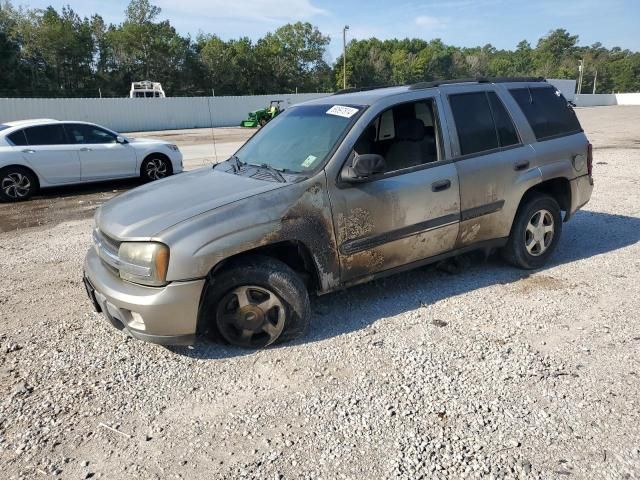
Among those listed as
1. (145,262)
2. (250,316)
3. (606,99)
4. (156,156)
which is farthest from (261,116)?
(606,99)

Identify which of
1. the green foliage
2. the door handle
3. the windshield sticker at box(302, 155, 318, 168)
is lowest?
the door handle

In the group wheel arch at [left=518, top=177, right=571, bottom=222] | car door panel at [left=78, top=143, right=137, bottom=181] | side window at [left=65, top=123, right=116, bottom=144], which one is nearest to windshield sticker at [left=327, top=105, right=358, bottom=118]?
wheel arch at [left=518, top=177, right=571, bottom=222]

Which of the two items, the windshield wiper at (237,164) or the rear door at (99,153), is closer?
the windshield wiper at (237,164)

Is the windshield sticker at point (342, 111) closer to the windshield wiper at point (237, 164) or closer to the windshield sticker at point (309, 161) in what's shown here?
the windshield sticker at point (309, 161)

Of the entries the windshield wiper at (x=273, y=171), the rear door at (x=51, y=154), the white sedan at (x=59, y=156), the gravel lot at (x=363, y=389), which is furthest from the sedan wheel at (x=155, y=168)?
the windshield wiper at (x=273, y=171)

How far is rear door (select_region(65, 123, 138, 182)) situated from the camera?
990cm

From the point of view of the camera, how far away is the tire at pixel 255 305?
3359 mm

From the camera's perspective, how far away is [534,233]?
16.0 ft

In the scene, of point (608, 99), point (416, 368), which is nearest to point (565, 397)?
point (416, 368)

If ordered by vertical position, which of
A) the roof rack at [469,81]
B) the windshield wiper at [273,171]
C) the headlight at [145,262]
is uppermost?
the roof rack at [469,81]

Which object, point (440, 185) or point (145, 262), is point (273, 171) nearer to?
point (145, 262)

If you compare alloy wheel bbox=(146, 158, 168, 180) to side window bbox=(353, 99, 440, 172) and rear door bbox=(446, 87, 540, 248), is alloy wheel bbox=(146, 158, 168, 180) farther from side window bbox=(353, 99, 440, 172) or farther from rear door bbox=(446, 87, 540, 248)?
rear door bbox=(446, 87, 540, 248)

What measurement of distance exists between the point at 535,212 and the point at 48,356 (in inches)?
176

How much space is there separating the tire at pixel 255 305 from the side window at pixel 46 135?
8.02 m
